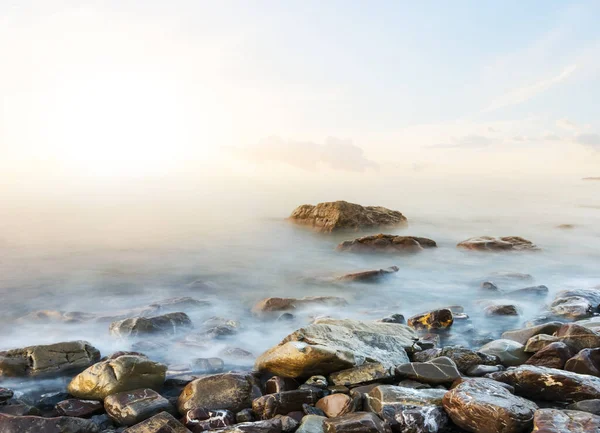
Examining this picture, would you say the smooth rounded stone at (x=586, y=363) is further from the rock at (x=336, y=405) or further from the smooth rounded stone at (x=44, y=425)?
the smooth rounded stone at (x=44, y=425)

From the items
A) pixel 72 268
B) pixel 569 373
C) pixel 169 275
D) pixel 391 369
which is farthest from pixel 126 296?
pixel 569 373

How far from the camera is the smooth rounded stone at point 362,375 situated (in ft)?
13.8

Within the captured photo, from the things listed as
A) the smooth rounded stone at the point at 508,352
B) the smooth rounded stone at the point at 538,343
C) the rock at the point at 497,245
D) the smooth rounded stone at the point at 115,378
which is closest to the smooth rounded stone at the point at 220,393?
the smooth rounded stone at the point at 115,378

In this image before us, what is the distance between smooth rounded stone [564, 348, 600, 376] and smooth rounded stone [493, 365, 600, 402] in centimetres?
30

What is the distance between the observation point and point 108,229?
15422 millimetres

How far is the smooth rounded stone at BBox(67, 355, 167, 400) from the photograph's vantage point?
4148 millimetres

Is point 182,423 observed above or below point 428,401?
below

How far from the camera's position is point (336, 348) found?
174 inches

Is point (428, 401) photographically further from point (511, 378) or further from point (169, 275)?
point (169, 275)

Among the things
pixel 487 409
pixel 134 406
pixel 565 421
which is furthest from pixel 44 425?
Result: pixel 565 421

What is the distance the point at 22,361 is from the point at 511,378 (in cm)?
451

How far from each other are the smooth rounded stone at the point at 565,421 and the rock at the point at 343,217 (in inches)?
405

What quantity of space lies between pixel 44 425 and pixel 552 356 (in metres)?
4.42

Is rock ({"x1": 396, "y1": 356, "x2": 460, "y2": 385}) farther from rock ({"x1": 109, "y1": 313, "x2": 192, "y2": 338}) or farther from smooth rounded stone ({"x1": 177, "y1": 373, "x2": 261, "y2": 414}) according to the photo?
rock ({"x1": 109, "y1": 313, "x2": 192, "y2": 338})
